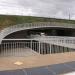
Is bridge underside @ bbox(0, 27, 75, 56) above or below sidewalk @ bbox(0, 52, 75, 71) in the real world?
below

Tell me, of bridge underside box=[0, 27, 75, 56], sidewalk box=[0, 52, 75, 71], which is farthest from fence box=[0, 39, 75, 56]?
sidewalk box=[0, 52, 75, 71]

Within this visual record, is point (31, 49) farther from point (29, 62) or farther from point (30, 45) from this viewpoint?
point (29, 62)

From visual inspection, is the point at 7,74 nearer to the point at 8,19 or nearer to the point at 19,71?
the point at 19,71

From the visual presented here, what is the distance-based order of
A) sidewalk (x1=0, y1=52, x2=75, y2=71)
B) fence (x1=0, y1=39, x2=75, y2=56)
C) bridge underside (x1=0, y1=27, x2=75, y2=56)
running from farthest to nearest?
bridge underside (x1=0, y1=27, x2=75, y2=56) → fence (x1=0, y1=39, x2=75, y2=56) → sidewalk (x1=0, y1=52, x2=75, y2=71)

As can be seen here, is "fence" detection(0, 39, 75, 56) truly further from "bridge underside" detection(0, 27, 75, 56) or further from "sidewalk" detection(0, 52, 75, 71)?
"sidewalk" detection(0, 52, 75, 71)

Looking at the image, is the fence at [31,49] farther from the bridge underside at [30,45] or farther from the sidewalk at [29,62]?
the sidewalk at [29,62]

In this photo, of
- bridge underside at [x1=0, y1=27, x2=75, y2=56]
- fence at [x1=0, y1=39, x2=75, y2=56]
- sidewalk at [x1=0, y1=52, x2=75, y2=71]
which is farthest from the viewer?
bridge underside at [x1=0, y1=27, x2=75, y2=56]

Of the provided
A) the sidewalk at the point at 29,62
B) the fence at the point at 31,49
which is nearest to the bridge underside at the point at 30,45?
the fence at the point at 31,49

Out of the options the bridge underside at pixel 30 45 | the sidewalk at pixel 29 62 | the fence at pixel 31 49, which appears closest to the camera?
the sidewalk at pixel 29 62

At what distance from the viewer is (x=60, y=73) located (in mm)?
6707

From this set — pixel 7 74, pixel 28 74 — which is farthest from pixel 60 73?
pixel 7 74

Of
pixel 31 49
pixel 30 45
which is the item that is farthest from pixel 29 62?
pixel 30 45

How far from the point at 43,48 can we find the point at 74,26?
45946 millimetres

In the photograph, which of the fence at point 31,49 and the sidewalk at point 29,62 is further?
the fence at point 31,49
